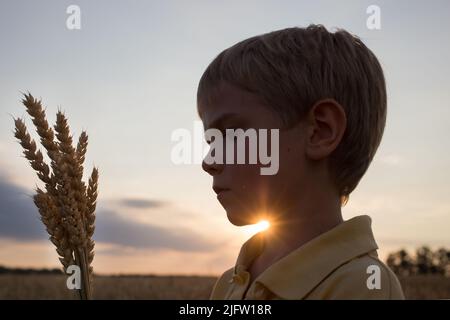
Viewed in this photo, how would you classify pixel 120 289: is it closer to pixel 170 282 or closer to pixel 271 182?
pixel 170 282

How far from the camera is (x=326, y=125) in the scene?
6.07 feet

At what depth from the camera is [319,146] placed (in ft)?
5.98

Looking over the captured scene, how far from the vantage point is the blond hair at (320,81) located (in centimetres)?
189

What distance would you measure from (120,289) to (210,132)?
38.1 ft

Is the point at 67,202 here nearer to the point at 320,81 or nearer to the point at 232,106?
the point at 232,106

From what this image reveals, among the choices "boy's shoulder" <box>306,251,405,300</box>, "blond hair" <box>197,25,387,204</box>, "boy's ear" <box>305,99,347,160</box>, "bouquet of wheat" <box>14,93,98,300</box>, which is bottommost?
"boy's shoulder" <box>306,251,405,300</box>

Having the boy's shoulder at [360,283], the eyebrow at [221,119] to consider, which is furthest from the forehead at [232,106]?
the boy's shoulder at [360,283]

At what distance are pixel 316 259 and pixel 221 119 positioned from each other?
0.52 metres

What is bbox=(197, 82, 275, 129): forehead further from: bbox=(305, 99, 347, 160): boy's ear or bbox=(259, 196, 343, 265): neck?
bbox=(259, 196, 343, 265): neck

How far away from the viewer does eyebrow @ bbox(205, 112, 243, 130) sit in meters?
1.83

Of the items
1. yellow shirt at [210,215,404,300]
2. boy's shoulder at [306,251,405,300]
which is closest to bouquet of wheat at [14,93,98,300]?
yellow shirt at [210,215,404,300]

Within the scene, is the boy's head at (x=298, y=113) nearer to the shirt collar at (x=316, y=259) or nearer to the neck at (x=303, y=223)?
the neck at (x=303, y=223)

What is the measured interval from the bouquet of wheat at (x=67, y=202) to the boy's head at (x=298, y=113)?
18.2 inches
